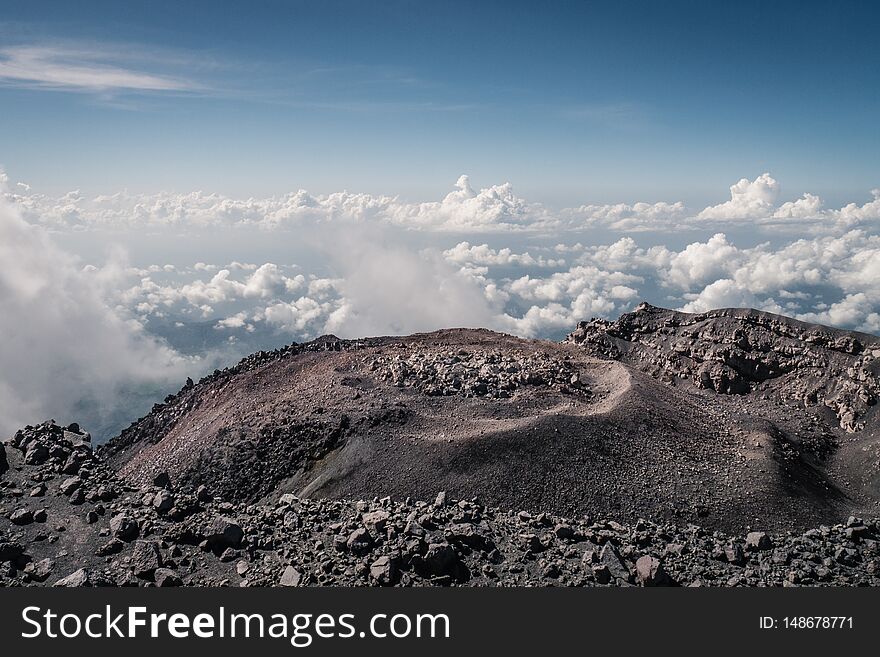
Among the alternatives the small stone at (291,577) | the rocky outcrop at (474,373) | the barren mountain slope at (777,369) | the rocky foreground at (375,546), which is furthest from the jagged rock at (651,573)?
the barren mountain slope at (777,369)

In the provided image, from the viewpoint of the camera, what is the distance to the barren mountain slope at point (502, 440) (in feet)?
70.2

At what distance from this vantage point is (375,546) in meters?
16.2

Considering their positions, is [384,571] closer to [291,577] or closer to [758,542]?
[291,577]

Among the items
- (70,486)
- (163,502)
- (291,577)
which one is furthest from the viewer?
(70,486)

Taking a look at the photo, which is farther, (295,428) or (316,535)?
(295,428)

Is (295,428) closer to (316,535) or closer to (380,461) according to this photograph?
(380,461)

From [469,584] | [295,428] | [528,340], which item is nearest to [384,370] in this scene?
[295,428]

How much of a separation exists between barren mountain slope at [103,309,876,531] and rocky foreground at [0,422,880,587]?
1.72m

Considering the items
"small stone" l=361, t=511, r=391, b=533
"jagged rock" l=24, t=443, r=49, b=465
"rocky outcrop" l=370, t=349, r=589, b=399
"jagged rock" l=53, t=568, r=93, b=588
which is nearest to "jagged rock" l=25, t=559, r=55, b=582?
"jagged rock" l=53, t=568, r=93, b=588

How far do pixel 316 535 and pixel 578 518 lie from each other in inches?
368

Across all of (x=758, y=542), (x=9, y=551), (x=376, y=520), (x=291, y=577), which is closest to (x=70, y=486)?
(x=9, y=551)

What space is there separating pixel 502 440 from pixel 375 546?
860 centimetres

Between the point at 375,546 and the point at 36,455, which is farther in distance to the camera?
the point at 36,455

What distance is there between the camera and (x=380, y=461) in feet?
74.6
